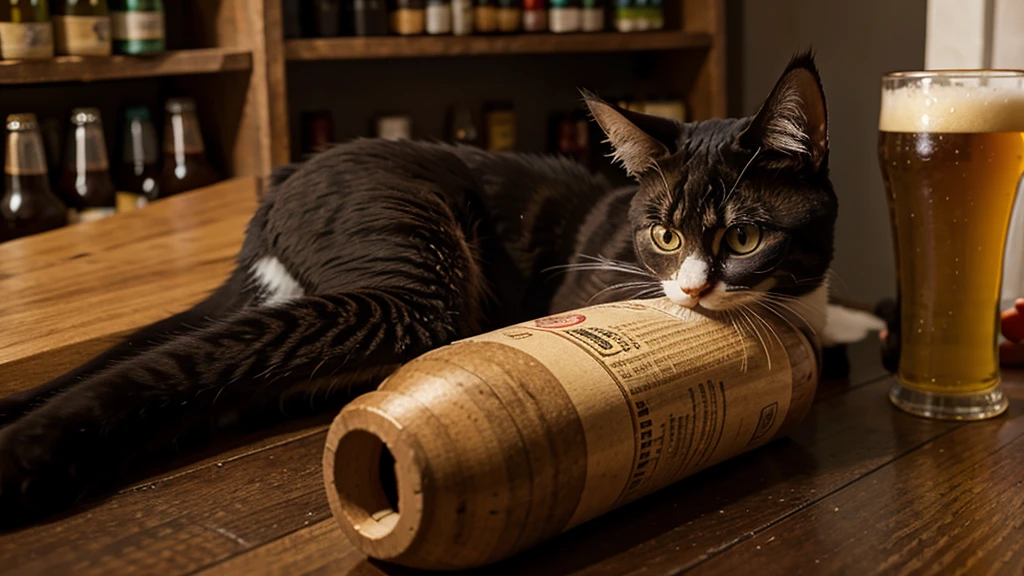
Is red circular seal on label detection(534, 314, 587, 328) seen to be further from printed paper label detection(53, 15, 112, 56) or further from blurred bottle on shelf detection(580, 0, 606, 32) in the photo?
blurred bottle on shelf detection(580, 0, 606, 32)

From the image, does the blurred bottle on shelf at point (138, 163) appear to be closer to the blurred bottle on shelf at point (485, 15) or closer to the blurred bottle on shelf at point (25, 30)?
the blurred bottle on shelf at point (25, 30)

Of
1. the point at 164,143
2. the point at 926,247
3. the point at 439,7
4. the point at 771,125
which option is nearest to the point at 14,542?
the point at 771,125

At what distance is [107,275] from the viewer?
1.41 metres

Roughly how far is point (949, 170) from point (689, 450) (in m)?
0.44

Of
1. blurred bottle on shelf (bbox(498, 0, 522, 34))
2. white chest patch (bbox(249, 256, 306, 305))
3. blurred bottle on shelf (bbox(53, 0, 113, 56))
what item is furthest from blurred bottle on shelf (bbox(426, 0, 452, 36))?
white chest patch (bbox(249, 256, 306, 305))

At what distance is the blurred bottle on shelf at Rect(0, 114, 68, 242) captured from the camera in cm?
166

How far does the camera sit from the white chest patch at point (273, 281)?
126 cm

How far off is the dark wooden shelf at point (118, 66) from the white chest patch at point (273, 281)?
23.6 inches

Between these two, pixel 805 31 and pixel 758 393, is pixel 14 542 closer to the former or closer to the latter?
pixel 758 393

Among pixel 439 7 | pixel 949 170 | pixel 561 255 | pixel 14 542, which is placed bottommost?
pixel 14 542

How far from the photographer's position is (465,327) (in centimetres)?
120

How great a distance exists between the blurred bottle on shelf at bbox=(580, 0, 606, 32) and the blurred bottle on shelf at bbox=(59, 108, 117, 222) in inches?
42.4

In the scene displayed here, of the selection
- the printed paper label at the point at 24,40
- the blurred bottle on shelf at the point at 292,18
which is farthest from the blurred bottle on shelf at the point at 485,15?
the printed paper label at the point at 24,40

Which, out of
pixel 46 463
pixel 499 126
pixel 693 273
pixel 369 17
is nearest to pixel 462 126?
pixel 499 126
